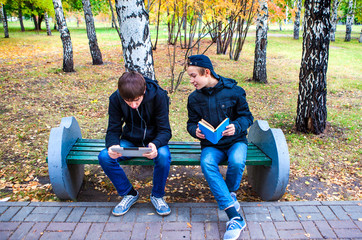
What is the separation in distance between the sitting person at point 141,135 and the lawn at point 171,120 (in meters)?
0.48

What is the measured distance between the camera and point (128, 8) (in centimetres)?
347

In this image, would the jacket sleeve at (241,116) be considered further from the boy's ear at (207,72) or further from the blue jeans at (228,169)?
the boy's ear at (207,72)

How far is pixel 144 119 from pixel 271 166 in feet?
4.81

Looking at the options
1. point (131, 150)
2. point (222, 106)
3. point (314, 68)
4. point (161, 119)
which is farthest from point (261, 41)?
point (131, 150)

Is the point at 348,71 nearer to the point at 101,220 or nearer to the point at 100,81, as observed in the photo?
the point at 100,81

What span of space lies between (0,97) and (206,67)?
5691 mm

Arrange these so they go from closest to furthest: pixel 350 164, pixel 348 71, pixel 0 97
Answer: pixel 350 164 < pixel 0 97 < pixel 348 71

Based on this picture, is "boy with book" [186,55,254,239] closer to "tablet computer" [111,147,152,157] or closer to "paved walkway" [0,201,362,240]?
"paved walkway" [0,201,362,240]

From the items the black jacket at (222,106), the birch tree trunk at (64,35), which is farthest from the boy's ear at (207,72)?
the birch tree trunk at (64,35)

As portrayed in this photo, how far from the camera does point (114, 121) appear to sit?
281 centimetres

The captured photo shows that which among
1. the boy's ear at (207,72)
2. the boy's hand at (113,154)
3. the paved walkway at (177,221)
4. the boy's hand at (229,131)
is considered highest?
the boy's ear at (207,72)

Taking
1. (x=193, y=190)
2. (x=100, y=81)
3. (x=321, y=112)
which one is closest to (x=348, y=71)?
(x=321, y=112)

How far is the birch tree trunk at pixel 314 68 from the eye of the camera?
443 centimetres

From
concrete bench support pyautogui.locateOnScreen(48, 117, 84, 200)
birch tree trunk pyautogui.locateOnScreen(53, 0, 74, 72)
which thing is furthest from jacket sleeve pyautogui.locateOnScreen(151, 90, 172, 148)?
birch tree trunk pyautogui.locateOnScreen(53, 0, 74, 72)
